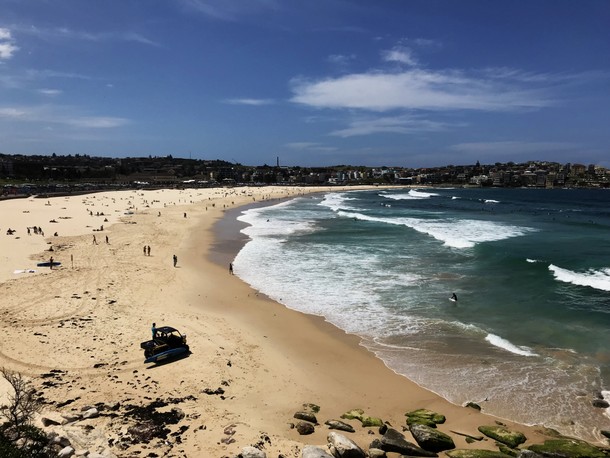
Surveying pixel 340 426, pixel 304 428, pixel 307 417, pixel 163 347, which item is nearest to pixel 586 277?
pixel 340 426

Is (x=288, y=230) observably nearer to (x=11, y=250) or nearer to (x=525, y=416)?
(x=11, y=250)

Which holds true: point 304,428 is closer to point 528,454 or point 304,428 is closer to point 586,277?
point 528,454

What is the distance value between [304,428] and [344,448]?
1.49 meters

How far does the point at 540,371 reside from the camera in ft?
43.7

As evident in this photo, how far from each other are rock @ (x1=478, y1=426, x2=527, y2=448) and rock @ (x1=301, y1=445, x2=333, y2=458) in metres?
4.10

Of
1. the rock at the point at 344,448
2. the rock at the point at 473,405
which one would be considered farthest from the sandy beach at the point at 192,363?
the rock at the point at 344,448

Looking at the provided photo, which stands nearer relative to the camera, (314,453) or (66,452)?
→ (66,452)

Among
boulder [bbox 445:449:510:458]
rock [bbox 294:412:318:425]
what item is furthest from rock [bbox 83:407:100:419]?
boulder [bbox 445:449:510:458]

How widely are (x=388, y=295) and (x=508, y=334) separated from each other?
6.01 meters

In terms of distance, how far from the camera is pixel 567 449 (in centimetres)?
916

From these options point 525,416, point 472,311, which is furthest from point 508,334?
point 525,416

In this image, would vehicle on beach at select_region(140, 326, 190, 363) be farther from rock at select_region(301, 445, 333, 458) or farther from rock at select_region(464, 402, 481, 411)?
rock at select_region(464, 402, 481, 411)

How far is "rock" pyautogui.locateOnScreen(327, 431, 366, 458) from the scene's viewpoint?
865cm

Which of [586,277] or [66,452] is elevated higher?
[66,452]
